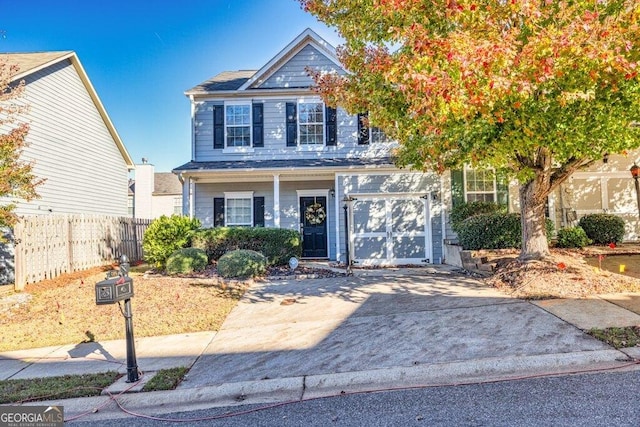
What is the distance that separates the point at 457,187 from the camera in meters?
11.8

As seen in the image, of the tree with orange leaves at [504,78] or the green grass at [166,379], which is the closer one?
the green grass at [166,379]

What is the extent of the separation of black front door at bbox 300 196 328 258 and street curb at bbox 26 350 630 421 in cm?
948

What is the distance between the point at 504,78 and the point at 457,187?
25.3ft

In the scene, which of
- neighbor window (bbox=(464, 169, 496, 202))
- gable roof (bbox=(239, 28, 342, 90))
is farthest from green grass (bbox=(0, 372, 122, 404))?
gable roof (bbox=(239, 28, 342, 90))

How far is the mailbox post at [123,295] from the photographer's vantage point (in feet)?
12.5

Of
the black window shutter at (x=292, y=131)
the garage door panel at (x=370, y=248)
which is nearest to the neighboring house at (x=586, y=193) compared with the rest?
the garage door panel at (x=370, y=248)

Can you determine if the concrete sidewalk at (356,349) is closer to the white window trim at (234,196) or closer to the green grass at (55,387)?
the green grass at (55,387)

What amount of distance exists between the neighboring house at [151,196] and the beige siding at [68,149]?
825 centimetres

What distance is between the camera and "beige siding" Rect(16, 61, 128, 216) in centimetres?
1275

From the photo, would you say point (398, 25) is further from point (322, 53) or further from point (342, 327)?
point (322, 53)

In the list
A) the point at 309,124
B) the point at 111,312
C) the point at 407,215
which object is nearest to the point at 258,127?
the point at 309,124

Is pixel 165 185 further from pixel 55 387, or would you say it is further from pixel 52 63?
pixel 55 387

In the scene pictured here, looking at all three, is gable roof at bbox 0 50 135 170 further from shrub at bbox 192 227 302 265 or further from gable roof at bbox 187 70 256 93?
shrub at bbox 192 227 302 265

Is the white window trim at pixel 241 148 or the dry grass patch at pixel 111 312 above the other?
the white window trim at pixel 241 148
